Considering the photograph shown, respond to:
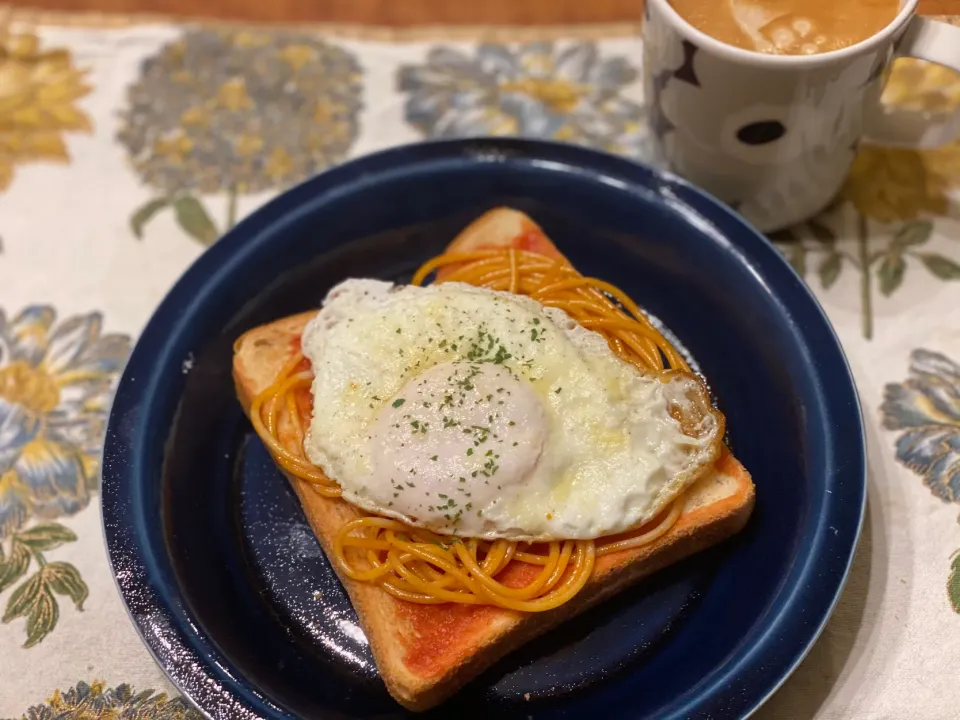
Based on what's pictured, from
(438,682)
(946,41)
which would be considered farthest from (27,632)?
(946,41)

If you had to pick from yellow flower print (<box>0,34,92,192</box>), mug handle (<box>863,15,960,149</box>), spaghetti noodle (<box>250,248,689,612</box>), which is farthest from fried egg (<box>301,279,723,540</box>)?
yellow flower print (<box>0,34,92,192</box>)

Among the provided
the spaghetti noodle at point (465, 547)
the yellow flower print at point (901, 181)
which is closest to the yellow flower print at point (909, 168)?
the yellow flower print at point (901, 181)

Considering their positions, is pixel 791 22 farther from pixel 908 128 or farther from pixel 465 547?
pixel 465 547

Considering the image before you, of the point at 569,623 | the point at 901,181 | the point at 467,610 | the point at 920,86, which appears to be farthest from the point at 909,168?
the point at 467,610

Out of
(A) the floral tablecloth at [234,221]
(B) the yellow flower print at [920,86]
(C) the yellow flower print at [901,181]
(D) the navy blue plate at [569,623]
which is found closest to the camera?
(D) the navy blue plate at [569,623]

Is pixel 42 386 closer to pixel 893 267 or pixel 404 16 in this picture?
pixel 404 16

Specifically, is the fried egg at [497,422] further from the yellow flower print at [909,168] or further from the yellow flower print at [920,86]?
the yellow flower print at [920,86]
